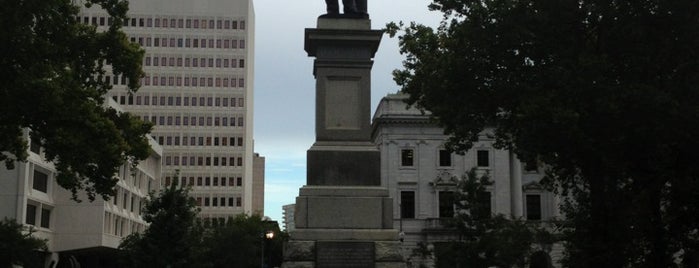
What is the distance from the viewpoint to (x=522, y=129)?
23156 mm

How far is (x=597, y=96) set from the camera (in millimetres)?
21031

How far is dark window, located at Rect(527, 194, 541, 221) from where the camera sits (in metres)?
66.4

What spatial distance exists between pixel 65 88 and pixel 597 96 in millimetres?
13491

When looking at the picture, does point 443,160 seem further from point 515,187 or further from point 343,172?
point 343,172

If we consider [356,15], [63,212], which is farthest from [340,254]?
[63,212]

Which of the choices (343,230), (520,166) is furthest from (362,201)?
(520,166)

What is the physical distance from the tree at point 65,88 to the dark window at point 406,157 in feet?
146

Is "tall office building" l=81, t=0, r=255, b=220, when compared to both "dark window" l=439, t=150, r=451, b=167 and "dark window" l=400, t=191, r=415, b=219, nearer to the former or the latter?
"dark window" l=400, t=191, r=415, b=219

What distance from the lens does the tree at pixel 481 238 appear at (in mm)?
35594

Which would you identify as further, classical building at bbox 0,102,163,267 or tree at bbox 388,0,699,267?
classical building at bbox 0,102,163,267

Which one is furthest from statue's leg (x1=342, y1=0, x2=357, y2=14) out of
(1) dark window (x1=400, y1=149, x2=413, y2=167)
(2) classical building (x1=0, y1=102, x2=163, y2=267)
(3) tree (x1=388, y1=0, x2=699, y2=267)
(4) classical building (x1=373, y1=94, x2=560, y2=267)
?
(1) dark window (x1=400, y1=149, x2=413, y2=167)

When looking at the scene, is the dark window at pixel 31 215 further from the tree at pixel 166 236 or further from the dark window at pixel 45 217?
the tree at pixel 166 236

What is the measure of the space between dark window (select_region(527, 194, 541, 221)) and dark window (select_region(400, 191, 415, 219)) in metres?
9.70

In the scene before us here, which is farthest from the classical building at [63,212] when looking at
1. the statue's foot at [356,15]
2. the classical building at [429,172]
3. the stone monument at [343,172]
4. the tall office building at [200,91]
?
the tall office building at [200,91]
